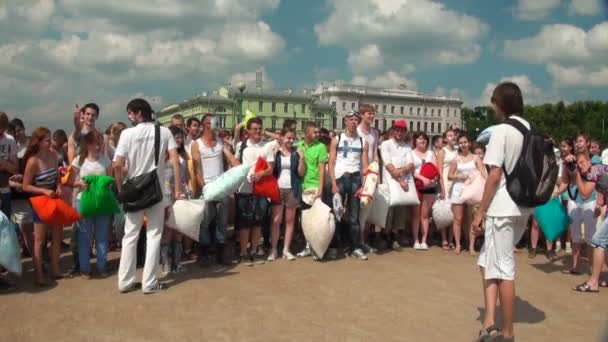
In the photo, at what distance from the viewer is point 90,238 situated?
6.25 m

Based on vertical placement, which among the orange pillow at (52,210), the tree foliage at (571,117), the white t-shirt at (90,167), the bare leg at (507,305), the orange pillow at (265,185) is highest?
the tree foliage at (571,117)

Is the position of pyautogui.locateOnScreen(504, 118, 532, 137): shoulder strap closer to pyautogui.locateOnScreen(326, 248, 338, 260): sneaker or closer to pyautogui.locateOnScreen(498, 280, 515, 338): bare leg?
pyautogui.locateOnScreen(498, 280, 515, 338): bare leg

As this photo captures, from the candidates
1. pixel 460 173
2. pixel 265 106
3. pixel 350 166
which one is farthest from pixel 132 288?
pixel 265 106

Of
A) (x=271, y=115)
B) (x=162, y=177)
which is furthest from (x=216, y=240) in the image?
(x=271, y=115)

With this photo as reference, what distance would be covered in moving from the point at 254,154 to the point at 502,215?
3.95 metres

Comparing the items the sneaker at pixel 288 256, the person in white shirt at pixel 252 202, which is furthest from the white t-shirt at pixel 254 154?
the sneaker at pixel 288 256

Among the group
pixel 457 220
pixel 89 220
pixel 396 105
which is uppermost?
pixel 396 105

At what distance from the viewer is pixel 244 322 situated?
4543 millimetres

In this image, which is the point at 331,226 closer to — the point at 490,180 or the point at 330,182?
the point at 330,182

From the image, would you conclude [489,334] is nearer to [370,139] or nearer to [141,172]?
[141,172]

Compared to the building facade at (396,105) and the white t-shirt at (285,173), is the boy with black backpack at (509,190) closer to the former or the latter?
the white t-shirt at (285,173)

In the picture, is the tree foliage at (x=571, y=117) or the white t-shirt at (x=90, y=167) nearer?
the white t-shirt at (x=90, y=167)

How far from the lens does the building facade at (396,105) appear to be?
116 meters

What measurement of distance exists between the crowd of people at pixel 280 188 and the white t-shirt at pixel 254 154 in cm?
2
